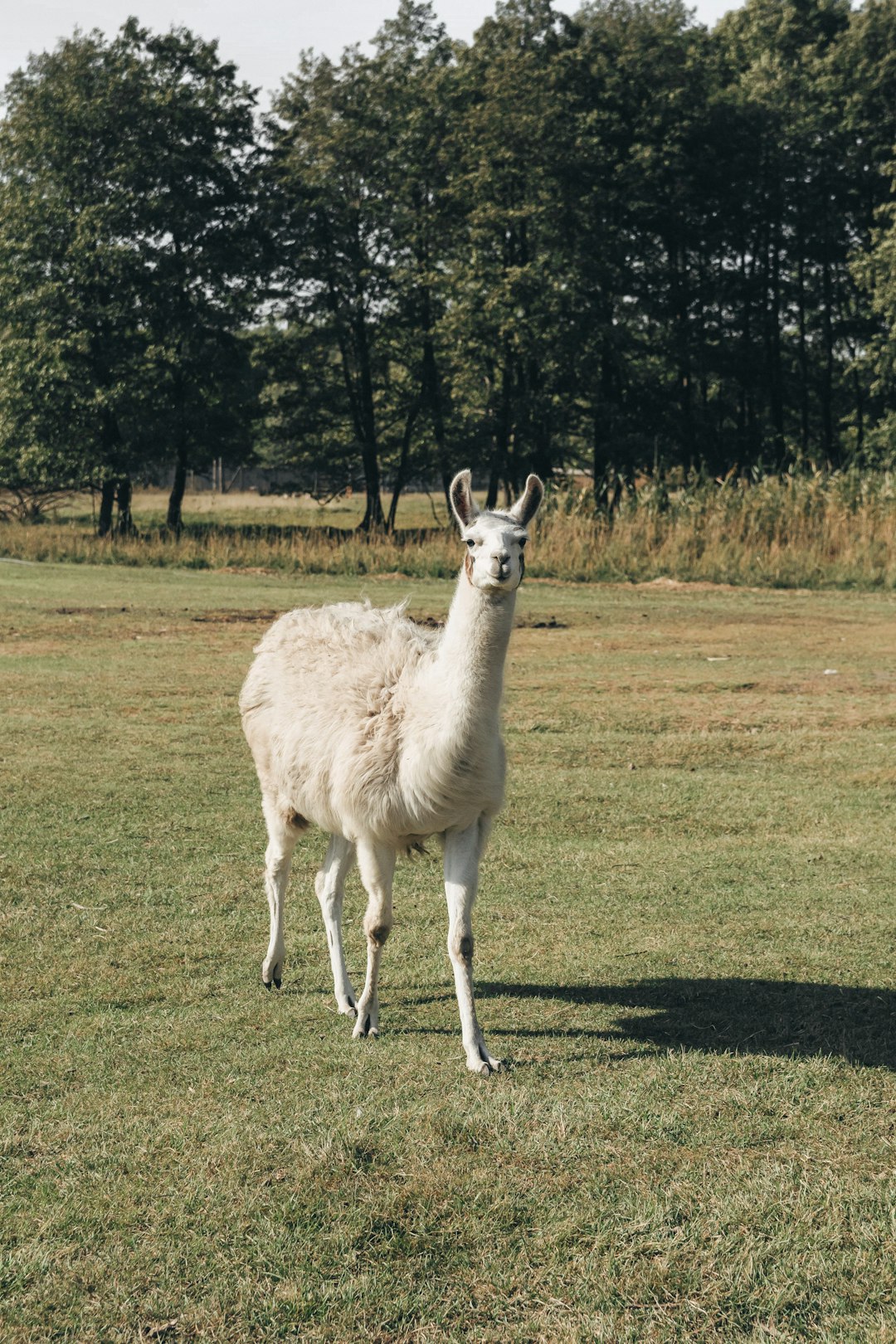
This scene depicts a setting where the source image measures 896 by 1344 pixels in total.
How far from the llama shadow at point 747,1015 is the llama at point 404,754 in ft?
2.55

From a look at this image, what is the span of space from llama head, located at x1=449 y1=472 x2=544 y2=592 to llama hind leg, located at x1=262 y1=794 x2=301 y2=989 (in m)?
1.75

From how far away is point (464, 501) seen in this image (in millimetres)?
5332

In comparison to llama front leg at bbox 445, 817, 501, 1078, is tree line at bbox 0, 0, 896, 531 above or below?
above

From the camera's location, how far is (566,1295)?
360 centimetres

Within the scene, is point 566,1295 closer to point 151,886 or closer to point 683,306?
point 151,886

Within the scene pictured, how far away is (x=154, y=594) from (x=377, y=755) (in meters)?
17.1

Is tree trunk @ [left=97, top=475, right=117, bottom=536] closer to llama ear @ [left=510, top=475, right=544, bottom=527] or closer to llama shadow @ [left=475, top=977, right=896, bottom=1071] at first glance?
llama shadow @ [left=475, top=977, right=896, bottom=1071]

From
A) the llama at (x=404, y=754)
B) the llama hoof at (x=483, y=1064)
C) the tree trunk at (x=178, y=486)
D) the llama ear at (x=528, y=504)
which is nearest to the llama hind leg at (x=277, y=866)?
the llama at (x=404, y=754)

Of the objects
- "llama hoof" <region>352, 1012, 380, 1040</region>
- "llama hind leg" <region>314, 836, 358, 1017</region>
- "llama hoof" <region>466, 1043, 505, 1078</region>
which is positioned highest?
"llama hind leg" <region>314, 836, 358, 1017</region>

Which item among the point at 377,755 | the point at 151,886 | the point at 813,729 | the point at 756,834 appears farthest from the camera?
the point at 813,729

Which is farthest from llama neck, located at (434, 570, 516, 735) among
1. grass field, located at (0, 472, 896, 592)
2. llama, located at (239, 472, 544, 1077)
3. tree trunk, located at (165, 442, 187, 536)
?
tree trunk, located at (165, 442, 187, 536)

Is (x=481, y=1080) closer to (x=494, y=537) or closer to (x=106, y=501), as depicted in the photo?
(x=494, y=537)

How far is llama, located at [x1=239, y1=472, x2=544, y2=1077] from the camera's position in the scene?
5125 mm

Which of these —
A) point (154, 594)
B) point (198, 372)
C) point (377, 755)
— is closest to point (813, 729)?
point (377, 755)
